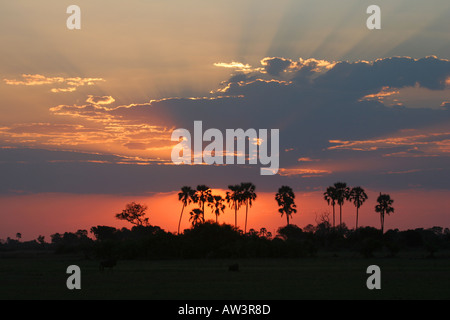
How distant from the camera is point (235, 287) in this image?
3478cm

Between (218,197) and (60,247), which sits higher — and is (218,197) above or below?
above

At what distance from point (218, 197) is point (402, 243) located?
42.4 m

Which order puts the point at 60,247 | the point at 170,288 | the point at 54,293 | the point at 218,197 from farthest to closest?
the point at 218,197, the point at 60,247, the point at 170,288, the point at 54,293

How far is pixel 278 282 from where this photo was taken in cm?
3841

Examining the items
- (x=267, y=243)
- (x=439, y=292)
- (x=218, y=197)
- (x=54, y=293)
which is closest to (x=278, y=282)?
(x=439, y=292)

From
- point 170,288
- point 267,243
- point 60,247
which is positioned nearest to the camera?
point 170,288

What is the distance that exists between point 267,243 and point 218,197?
128 feet
